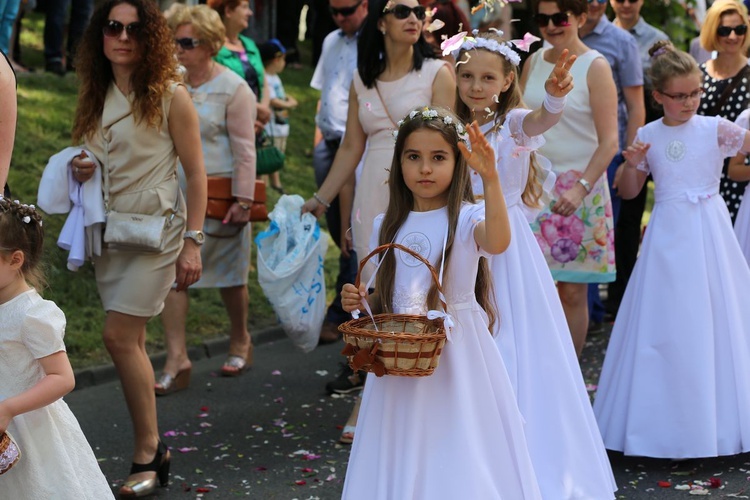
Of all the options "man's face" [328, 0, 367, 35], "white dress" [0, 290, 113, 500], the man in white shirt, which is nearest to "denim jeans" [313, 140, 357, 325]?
the man in white shirt

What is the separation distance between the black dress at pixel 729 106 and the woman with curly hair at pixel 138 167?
137 inches

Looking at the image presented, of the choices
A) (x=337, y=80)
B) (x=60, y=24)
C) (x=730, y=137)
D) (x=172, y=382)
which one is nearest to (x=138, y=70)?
(x=172, y=382)

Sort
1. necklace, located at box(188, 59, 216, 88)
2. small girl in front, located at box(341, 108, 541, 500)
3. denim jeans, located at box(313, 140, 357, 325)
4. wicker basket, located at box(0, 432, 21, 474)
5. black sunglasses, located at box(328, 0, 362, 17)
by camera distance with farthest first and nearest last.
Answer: denim jeans, located at box(313, 140, 357, 325)
black sunglasses, located at box(328, 0, 362, 17)
necklace, located at box(188, 59, 216, 88)
small girl in front, located at box(341, 108, 541, 500)
wicker basket, located at box(0, 432, 21, 474)

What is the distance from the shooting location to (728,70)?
784cm

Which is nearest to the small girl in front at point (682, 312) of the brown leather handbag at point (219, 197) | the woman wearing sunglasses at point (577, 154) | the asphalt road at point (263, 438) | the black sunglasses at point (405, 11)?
the asphalt road at point (263, 438)

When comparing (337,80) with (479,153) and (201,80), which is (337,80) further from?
(479,153)

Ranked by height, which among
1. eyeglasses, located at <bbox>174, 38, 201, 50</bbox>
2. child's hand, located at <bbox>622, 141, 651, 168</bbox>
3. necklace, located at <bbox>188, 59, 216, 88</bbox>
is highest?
eyeglasses, located at <bbox>174, 38, 201, 50</bbox>

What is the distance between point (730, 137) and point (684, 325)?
99 centimetres

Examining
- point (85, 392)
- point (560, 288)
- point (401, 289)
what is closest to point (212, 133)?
point (85, 392)

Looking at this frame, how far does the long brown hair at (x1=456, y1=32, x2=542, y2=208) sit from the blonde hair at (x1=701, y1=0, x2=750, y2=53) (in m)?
2.42

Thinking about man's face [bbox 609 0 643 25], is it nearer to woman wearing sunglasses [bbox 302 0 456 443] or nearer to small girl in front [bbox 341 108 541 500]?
woman wearing sunglasses [bbox 302 0 456 443]

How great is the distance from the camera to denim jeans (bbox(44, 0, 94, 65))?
1280 centimetres

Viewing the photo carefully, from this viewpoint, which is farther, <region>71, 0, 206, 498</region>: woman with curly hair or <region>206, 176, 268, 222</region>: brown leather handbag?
<region>206, 176, 268, 222</region>: brown leather handbag

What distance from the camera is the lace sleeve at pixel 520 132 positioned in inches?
221
